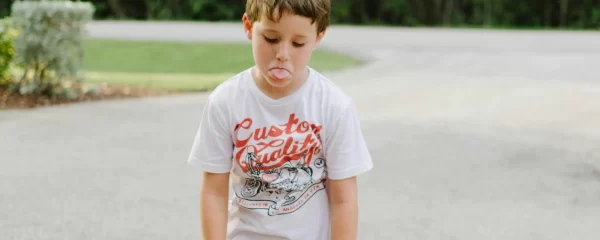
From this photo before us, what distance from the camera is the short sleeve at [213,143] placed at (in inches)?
93.4

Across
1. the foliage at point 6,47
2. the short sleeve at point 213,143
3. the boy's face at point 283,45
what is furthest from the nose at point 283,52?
the foliage at point 6,47

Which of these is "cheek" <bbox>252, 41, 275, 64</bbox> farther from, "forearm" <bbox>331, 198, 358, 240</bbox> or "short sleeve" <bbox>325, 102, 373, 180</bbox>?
"forearm" <bbox>331, 198, 358, 240</bbox>

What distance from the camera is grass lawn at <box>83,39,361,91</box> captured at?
12.7m

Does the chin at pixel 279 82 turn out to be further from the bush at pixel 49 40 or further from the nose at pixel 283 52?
the bush at pixel 49 40

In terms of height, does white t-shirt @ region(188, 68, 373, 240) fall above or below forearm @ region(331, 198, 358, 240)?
above

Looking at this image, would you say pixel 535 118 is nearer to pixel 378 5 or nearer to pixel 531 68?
pixel 531 68

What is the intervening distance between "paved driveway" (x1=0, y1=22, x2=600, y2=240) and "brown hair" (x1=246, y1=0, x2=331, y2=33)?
223 cm

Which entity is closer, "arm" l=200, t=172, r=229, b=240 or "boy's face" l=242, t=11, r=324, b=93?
"boy's face" l=242, t=11, r=324, b=93

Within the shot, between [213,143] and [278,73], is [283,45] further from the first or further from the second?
[213,143]

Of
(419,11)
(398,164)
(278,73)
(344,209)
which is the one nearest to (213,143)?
(278,73)

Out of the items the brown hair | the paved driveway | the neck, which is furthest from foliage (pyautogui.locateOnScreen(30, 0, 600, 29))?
the brown hair

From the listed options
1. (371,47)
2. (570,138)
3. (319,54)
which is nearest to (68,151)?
(570,138)

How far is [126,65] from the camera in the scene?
15492mm

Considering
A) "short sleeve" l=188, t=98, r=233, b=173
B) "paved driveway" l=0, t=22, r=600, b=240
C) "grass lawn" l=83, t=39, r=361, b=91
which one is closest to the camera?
"short sleeve" l=188, t=98, r=233, b=173
